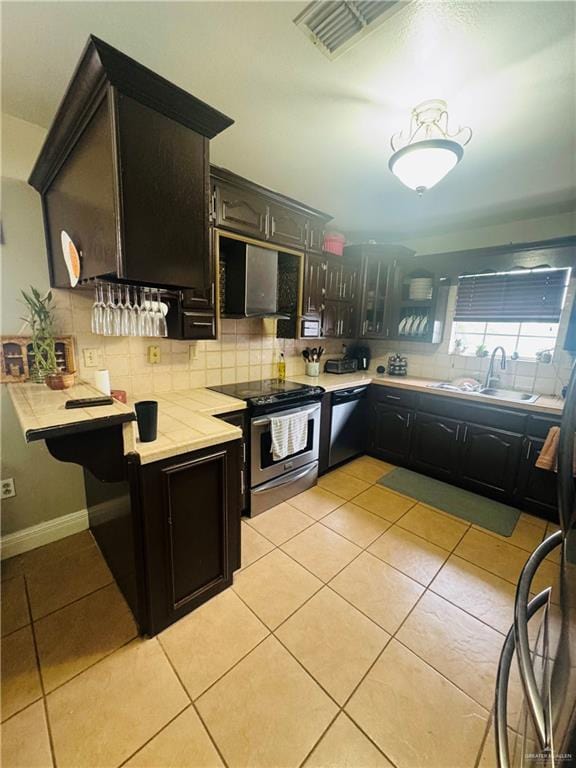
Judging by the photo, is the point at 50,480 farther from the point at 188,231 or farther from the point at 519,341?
the point at 519,341

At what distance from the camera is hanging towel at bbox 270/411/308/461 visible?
2.26 metres

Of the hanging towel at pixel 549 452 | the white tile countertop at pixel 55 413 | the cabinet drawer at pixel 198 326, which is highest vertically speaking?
the cabinet drawer at pixel 198 326

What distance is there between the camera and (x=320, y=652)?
1.37m

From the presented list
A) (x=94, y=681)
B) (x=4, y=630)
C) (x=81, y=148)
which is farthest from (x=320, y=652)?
(x=81, y=148)

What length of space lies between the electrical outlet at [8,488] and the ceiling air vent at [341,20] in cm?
268

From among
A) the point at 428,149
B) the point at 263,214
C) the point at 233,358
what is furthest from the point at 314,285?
the point at 428,149

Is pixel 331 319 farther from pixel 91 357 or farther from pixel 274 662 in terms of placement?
pixel 274 662

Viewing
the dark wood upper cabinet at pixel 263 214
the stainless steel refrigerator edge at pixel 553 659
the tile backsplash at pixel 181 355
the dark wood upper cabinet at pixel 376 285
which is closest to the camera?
the stainless steel refrigerator edge at pixel 553 659

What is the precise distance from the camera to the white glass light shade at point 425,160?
4.56 feet

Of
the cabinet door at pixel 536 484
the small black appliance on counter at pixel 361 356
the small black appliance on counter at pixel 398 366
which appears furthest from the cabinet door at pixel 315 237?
the cabinet door at pixel 536 484

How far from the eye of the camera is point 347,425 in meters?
3.11

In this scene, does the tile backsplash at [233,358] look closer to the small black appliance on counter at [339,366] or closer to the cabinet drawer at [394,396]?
the small black appliance on counter at [339,366]

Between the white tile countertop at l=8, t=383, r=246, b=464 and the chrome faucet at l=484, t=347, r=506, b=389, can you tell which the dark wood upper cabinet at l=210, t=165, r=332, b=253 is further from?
the chrome faucet at l=484, t=347, r=506, b=389

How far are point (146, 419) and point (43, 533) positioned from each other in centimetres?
142
